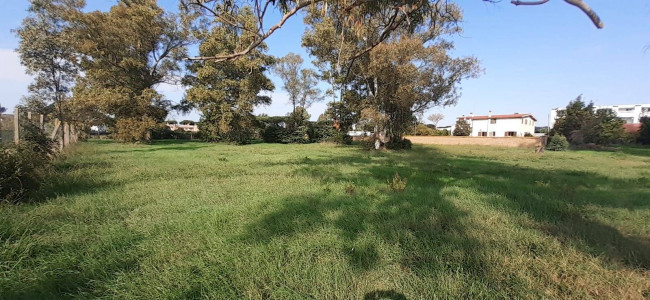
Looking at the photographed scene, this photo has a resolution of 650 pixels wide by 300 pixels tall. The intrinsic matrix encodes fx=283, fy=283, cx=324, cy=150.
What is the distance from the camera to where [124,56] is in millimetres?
24578

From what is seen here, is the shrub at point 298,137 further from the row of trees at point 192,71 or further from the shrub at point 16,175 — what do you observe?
the shrub at point 16,175

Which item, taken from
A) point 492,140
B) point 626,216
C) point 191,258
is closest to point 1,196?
point 191,258

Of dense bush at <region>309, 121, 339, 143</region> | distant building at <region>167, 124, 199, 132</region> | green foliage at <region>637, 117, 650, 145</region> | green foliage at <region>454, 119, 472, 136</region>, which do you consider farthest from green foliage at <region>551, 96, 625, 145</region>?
distant building at <region>167, 124, 199, 132</region>

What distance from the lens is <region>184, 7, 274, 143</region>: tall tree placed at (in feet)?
79.7

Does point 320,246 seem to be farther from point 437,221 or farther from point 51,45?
point 51,45

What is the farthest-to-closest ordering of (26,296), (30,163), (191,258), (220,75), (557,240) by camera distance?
(220,75), (30,163), (557,240), (191,258), (26,296)

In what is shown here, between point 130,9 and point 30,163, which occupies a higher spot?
point 130,9

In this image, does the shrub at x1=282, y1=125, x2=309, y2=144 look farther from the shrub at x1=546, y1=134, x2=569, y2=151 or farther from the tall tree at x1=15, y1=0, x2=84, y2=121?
the shrub at x1=546, y1=134, x2=569, y2=151

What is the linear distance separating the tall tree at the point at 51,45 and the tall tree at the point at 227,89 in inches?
333

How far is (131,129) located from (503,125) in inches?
2088

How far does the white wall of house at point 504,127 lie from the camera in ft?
157

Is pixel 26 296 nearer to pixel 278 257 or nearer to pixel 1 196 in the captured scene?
pixel 278 257

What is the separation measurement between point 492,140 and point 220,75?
93.3 ft

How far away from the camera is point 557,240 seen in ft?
10.1
